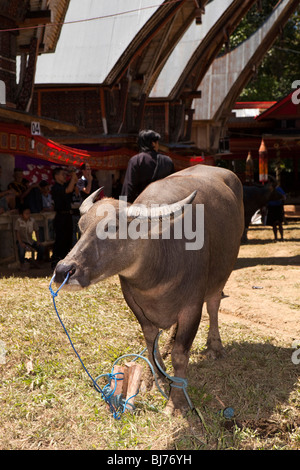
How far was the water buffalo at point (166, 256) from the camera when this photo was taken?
10.9 ft

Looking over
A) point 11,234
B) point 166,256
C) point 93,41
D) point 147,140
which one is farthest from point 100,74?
point 166,256

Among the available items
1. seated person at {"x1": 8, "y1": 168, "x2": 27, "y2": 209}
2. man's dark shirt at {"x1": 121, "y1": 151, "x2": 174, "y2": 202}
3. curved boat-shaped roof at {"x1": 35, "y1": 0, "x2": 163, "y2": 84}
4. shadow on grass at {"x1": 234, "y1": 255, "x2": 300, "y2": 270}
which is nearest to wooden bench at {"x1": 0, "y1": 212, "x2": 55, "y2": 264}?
seated person at {"x1": 8, "y1": 168, "x2": 27, "y2": 209}

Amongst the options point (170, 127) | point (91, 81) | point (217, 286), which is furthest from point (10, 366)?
point (170, 127)

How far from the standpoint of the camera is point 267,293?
8.00 m

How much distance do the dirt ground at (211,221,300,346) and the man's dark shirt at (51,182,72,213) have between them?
310 centimetres

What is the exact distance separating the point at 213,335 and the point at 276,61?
3324 cm

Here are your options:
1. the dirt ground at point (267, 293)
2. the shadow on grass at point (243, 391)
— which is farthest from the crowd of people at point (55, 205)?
the shadow on grass at point (243, 391)

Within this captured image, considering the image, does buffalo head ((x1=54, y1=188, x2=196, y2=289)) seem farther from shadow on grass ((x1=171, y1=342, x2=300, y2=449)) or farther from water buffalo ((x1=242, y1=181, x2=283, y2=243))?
water buffalo ((x1=242, y1=181, x2=283, y2=243))

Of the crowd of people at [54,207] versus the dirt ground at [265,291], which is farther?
the crowd of people at [54,207]

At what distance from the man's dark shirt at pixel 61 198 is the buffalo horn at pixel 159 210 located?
5.90 m

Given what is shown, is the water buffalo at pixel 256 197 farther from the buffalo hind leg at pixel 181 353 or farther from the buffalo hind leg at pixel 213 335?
the buffalo hind leg at pixel 181 353

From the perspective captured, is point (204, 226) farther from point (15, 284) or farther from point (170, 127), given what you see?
point (170, 127)

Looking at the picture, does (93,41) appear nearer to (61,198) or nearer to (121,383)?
(61,198)

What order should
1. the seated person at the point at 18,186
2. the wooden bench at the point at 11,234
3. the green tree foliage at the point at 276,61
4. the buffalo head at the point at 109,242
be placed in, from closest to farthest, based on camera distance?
the buffalo head at the point at 109,242 < the wooden bench at the point at 11,234 < the seated person at the point at 18,186 < the green tree foliage at the point at 276,61
